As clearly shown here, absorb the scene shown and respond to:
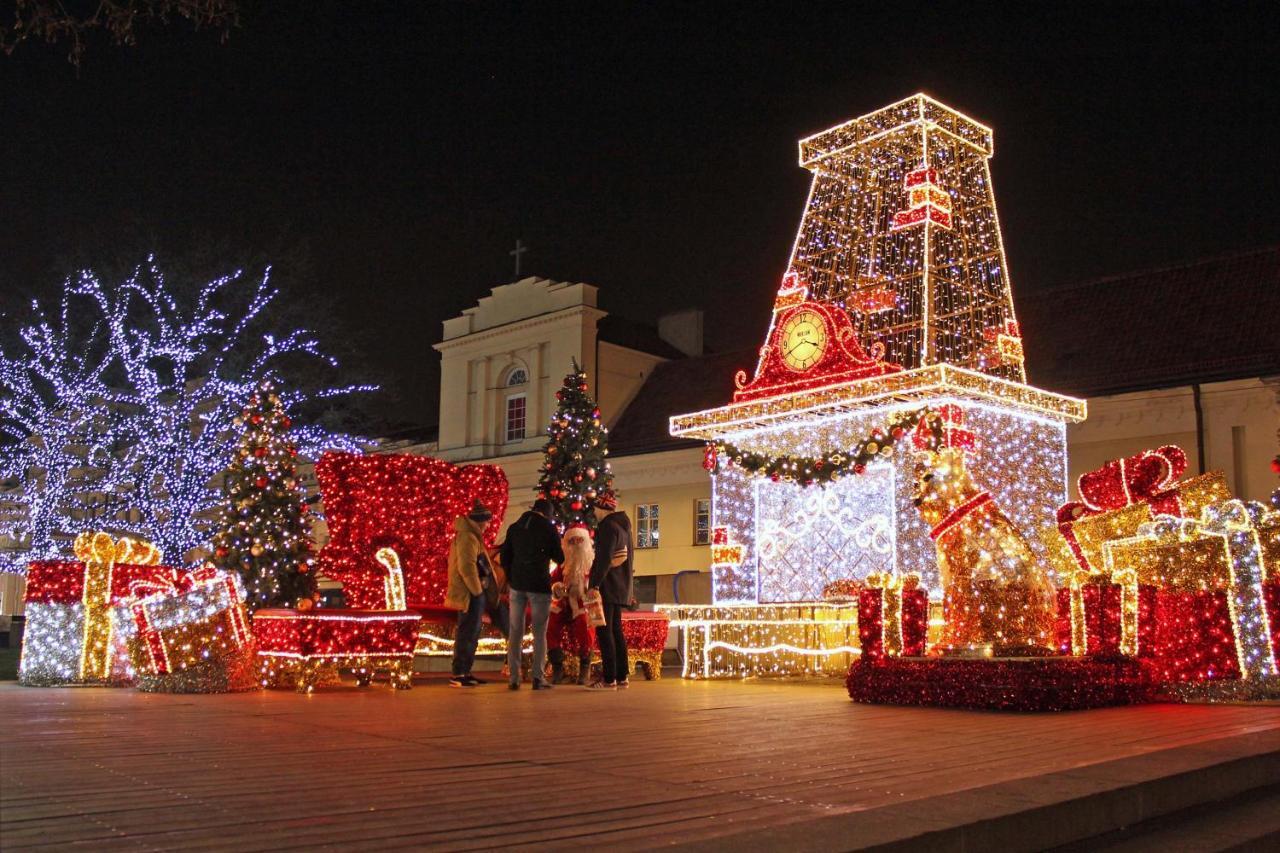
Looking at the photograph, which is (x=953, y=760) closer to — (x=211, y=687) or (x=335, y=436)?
(x=211, y=687)

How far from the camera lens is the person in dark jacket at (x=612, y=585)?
11109mm

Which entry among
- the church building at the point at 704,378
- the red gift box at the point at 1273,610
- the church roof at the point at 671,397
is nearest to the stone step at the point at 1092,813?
the red gift box at the point at 1273,610

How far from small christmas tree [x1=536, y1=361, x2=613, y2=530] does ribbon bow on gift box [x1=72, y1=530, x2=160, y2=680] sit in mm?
9284

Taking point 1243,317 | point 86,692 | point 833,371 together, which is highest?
point 1243,317

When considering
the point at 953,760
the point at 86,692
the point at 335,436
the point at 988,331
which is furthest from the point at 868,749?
the point at 335,436

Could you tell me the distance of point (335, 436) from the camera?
27.7 metres

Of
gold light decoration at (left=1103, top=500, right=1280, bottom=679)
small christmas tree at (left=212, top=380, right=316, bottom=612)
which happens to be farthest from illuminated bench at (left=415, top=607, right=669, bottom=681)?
gold light decoration at (left=1103, top=500, right=1280, bottom=679)

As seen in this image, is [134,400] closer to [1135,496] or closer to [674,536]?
[674,536]

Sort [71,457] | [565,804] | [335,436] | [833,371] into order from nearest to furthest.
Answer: [565,804] < [833,371] < [71,457] < [335,436]

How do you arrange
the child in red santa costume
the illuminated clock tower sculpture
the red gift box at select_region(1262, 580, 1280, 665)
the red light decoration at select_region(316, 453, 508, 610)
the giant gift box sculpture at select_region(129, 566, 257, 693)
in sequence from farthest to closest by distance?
the red light decoration at select_region(316, 453, 508, 610) → the illuminated clock tower sculpture → the child in red santa costume → the giant gift box sculpture at select_region(129, 566, 257, 693) → the red gift box at select_region(1262, 580, 1280, 665)

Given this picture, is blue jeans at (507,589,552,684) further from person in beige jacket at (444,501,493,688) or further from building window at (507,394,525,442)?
building window at (507,394,525,442)

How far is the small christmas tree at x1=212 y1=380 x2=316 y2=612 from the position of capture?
16.9 metres

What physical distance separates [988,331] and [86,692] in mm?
10867

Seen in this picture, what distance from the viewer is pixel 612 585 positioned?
11.1 metres
